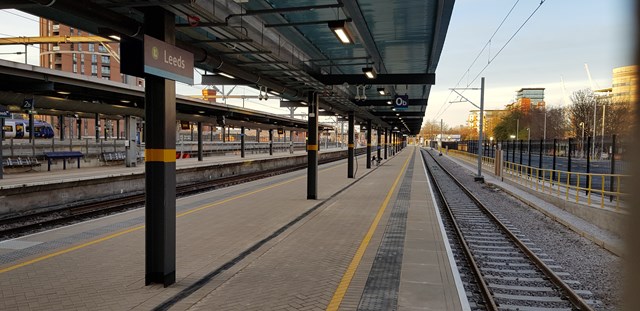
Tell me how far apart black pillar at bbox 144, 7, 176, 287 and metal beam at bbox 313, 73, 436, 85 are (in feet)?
26.8

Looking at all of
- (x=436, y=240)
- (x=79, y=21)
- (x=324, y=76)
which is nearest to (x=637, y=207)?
(x=79, y=21)

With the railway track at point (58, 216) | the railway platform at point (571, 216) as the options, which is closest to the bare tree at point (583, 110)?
the railway platform at point (571, 216)

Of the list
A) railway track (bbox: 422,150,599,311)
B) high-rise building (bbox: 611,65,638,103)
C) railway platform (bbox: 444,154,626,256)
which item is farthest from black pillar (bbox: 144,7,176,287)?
railway platform (bbox: 444,154,626,256)

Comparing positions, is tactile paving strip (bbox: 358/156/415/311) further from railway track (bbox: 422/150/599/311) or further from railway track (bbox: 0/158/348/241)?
railway track (bbox: 0/158/348/241)

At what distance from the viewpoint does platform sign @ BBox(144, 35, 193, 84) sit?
18.5 feet

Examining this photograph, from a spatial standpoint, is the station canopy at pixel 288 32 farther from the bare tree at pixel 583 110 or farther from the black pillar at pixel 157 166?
the bare tree at pixel 583 110

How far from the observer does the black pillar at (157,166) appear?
6.16 metres

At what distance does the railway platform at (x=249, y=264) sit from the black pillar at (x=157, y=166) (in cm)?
40

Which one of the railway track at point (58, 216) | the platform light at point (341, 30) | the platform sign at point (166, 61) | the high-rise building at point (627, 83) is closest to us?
the high-rise building at point (627, 83)

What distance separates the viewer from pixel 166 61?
604cm

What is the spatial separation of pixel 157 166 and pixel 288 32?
5.97 meters

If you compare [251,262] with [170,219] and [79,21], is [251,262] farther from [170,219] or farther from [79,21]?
[79,21]

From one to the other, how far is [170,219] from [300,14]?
5.42 metres

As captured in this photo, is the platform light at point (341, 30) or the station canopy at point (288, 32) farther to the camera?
the platform light at point (341, 30)
